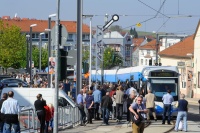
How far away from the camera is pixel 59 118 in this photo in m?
27.6

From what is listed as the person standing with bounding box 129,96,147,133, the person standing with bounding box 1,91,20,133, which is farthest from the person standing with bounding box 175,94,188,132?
the person standing with bounding box 1,91,20,133

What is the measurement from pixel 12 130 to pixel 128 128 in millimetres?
9571

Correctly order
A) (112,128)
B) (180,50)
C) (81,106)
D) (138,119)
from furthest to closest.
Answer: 1. (180,50)
2. (81,106)
3. (112,128)
4. (138,119)

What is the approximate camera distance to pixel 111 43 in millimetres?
179875

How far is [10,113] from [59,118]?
6641 millimetres

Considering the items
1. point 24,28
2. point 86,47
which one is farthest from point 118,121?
point 24,28

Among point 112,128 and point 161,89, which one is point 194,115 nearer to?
point 161,89

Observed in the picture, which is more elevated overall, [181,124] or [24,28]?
[24,28]

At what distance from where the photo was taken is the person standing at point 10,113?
21.1 m

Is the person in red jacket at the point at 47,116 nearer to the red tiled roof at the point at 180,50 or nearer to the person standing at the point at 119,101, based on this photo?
the person standing at the point at 119,101

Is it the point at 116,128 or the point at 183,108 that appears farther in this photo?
the point at 116,128

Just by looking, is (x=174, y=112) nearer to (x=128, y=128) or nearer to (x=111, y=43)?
(x=128, y=128)

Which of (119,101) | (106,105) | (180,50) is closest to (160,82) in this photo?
(119,101)

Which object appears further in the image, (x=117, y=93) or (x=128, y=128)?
(x=117, y=93)
